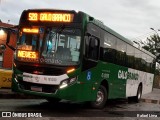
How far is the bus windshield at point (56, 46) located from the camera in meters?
11.9

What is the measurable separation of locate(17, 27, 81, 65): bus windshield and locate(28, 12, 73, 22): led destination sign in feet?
1.15

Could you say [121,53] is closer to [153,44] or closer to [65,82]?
[65,82]

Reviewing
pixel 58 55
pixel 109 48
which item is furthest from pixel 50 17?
pixel 109 48

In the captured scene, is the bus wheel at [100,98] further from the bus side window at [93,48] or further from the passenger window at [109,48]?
the bus side window at [93,48]

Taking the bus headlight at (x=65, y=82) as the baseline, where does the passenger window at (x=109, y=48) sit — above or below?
above

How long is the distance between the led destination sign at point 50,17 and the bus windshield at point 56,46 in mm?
350

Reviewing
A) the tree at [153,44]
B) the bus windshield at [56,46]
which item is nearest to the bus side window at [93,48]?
the bus windshield at [56,46]

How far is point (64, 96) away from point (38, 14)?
10.0ft

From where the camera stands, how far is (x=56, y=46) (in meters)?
11.9

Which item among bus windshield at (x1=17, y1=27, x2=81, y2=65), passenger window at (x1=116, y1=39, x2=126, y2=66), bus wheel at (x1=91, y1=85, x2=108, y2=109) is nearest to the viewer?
bus windshield at (x1=17, y1=27, x2=81, y2=65)

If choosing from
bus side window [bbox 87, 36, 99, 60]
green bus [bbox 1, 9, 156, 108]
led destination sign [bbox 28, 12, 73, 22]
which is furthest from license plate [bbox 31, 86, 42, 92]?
led destination sign [bbox 28, 12, 73, 22]

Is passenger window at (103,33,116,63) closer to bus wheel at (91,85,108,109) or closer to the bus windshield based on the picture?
bus wheel at (91,85,108,109)

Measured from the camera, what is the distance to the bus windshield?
39.1 feet

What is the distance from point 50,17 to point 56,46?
1.18 meters
